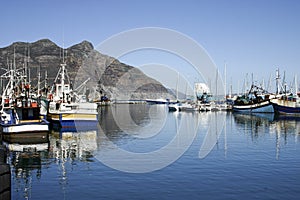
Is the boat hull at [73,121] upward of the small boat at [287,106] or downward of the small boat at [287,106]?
downward

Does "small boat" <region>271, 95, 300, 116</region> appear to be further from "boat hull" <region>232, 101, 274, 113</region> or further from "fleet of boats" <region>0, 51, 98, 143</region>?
"fleet of boats" <region>0, 51, 98, 143</region>

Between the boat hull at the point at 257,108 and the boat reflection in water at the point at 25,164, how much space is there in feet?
236

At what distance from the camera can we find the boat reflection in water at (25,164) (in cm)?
1931

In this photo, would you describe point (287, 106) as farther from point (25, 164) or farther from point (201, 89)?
point (25, 164)

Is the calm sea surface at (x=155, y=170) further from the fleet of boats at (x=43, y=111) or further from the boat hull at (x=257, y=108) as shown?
the boat hull at (x=257, y=108)

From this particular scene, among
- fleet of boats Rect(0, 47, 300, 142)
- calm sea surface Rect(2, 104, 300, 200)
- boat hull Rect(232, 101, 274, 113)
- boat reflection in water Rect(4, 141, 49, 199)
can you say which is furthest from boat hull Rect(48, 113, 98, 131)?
boat hull Rect(232, 101, 274, 113)

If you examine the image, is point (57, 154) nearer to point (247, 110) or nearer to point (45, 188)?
point (45, 188)

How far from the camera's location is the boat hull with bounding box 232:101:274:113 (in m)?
95.7

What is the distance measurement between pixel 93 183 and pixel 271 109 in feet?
270

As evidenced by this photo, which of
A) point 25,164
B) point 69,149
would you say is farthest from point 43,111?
point 25,164

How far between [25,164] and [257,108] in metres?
81.7

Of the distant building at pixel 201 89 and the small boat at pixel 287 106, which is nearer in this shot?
the small boat at pixel 287 106

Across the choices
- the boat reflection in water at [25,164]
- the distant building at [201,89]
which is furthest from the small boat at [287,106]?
the boat reflection in water at [25,164]

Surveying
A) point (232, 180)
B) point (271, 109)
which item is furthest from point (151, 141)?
point (271, 109)
